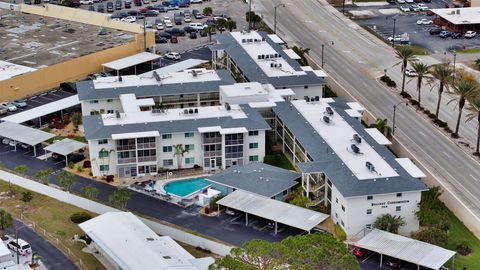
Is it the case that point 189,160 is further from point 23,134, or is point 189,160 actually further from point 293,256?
point 293,256

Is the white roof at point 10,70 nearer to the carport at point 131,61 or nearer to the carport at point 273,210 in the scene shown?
the carport at point 131,61

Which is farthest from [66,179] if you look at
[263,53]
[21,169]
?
[263,53]

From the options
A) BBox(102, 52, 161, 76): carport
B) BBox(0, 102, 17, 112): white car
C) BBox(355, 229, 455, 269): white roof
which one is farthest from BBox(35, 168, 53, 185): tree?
BBox(355, 229, 455, 269): white roof

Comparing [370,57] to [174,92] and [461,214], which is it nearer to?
[174,92]

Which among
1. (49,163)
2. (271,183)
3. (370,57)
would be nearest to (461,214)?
(271,183)

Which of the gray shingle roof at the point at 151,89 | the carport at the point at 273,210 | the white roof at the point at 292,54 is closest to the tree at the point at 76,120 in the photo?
the gray shingle roof at the point at 151,89
